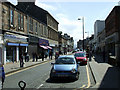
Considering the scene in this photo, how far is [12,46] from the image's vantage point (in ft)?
74.8

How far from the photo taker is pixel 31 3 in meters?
42.9

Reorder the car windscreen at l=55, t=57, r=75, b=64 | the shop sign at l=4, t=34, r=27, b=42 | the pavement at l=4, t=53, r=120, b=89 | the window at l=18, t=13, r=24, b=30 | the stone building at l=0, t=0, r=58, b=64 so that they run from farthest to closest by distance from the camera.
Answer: the window at l=18, t=13, r=24, b=30 < the shop sign at l=4, t=34, r=27, b=42 < the stone building at l=0, t=0, r=58, b=64 < the car windscreen at l=55, t=57, r=75, b=64 < the pavement at l=4, t=53, r=120, b=89

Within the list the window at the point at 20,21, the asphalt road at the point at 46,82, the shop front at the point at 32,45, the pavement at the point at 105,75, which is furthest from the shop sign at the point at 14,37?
the asphalt road at the point at 46,82

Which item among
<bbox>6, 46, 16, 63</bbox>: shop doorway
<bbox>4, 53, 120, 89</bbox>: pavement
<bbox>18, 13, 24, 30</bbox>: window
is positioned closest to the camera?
<bbox>4, 53, 120, 89</bbox>: pavement

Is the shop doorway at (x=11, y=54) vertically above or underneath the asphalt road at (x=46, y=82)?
above

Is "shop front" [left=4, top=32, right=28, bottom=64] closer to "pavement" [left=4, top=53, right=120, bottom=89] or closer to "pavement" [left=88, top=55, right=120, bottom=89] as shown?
"pavement" [left=4, top=53, right=120, bottom=89]

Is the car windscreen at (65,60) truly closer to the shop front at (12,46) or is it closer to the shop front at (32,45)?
the shop front at (12,46)

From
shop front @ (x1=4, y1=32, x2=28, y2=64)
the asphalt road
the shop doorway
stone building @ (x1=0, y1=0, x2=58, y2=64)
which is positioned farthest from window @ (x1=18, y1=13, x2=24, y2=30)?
the asphalt road

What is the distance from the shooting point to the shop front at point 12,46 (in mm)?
20358

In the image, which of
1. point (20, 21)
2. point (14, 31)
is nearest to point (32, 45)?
point (20, 21)

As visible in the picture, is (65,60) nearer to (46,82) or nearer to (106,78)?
(46,82)

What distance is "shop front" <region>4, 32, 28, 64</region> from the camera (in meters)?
20.4

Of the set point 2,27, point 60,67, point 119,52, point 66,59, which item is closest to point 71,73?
point 60,67

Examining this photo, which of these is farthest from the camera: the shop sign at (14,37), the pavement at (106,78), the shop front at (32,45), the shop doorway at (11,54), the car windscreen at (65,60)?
the shop front at (32,45)
